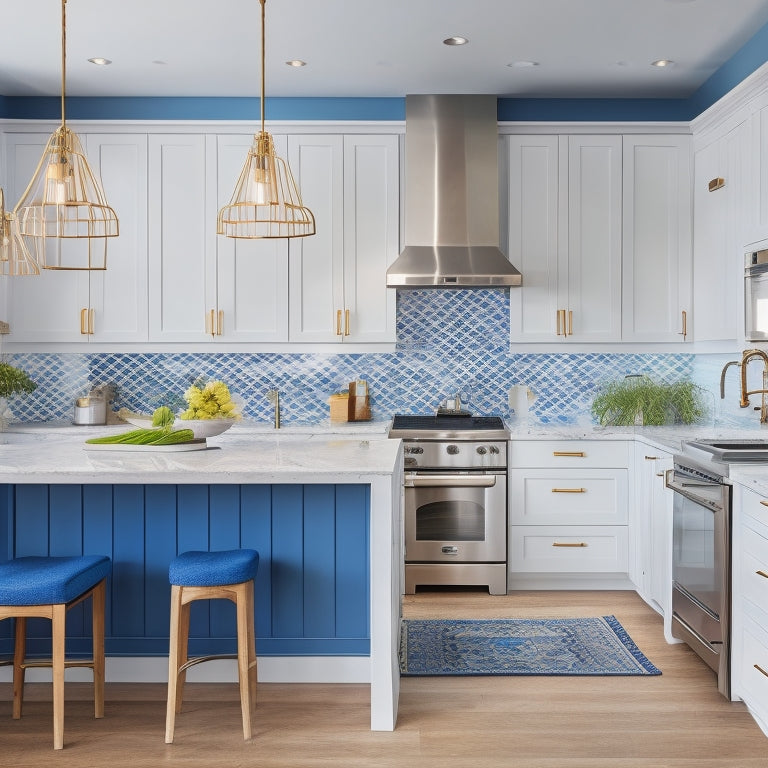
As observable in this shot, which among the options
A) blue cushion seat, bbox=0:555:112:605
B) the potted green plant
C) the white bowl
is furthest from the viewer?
the potted green plant

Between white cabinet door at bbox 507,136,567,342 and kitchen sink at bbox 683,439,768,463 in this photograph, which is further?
white cabinet door at bbox 507,136,567,342

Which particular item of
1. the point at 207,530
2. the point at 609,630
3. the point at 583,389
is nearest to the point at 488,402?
the point at 583,389

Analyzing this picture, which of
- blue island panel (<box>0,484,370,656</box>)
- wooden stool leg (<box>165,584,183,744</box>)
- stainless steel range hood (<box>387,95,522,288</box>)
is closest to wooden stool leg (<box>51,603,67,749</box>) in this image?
wooden stool leg (<box>165,584,183,744</box>)

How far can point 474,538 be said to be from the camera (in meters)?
4.52

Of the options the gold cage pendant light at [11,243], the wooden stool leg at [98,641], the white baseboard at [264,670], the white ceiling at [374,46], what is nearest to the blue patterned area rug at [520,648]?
the white baseboard at [264,670]

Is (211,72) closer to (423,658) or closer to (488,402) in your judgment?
(488,402)

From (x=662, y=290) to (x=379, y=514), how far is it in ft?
9.19

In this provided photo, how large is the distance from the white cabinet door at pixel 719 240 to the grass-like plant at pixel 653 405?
13.7 inches

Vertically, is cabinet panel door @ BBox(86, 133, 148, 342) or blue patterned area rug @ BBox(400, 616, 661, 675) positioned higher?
cabinet panel door @ BBox(86, 133, 148, 342)

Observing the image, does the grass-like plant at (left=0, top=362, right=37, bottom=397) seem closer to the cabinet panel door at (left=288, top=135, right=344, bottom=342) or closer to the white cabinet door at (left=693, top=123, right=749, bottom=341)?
the cabinet panel door at (left=288, top=135, right=344, bottom=342)

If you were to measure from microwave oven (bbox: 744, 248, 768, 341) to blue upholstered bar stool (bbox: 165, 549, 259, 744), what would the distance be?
8.26ft

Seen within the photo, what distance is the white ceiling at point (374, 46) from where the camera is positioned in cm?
366

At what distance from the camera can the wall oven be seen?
3000 mm

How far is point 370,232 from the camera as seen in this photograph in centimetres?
479
